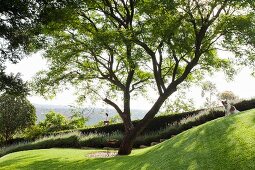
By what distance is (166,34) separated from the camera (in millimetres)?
18484

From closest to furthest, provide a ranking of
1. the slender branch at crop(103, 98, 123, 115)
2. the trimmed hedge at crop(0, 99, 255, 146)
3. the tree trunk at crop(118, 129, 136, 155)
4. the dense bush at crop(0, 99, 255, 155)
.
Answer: the tree trunk at crop(118, 129, 136, 155), the slender branch at crop(103, 98, 123, 115), the trimmed hedge at crop(0, 99, 255, 146), the dense bush at crop(0, 99, 255, 155)

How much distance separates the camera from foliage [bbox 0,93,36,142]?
41906 mm

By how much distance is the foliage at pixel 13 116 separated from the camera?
137 ft

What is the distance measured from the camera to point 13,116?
42.4 metres

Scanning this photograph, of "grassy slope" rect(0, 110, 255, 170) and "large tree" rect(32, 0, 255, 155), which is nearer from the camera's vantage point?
"grassy slope" rect(0, 110, 255, 170)

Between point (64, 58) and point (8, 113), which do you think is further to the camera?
point (8, 113)

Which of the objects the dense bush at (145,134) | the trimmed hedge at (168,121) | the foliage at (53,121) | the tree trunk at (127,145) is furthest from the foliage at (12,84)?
the foliage at (53,121)

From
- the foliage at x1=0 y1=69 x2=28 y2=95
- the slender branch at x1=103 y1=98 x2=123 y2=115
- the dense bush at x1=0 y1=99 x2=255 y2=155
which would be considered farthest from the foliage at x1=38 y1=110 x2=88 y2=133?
the foliage at x1=0 y1=69 x2=28 y2=95

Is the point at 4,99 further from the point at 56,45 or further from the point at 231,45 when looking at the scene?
the point at 231,45

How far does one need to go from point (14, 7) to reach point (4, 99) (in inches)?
1225

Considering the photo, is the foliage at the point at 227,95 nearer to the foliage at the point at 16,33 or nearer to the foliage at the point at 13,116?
the foliage at the point at 13,116

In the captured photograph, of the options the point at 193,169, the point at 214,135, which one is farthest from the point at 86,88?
the point at 193,169

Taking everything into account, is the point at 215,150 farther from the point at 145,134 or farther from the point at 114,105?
the point at 145,134

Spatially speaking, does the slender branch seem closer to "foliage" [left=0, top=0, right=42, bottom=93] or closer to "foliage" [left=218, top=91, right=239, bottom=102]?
"foliage" [left=0, top=0, right=42, bottom=93]
